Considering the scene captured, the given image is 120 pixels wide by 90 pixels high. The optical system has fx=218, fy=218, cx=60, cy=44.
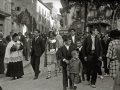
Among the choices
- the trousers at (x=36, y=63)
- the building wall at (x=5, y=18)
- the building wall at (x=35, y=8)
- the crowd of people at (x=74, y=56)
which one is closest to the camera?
the crowd of people at (x=74, y=56)

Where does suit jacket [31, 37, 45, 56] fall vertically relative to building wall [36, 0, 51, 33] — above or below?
below

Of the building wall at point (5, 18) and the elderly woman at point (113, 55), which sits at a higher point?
the building wall at point (5, 18)

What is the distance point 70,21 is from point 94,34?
36.9 metres

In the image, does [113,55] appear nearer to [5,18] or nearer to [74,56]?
[74,56]

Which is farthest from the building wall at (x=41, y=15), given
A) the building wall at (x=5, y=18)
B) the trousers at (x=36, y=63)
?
the trousers at (x=36, y=63)

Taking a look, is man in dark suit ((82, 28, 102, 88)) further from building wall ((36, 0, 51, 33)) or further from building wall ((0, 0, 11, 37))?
building wall ((36, 0, 51, 33))

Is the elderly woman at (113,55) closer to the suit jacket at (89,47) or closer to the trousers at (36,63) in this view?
the suit jacket at (89,47)

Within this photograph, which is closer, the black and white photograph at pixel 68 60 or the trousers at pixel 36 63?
the black and white photograph at pixel 68 60

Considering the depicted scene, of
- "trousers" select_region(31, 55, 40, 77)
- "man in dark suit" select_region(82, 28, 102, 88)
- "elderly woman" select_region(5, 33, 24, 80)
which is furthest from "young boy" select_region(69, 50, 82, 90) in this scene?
"elderly woman" select_region(5, 33, 24, 80)

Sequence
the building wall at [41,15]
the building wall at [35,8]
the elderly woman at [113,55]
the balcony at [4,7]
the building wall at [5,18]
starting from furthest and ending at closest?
1. the building wall at [41,15]
2. the building wall at [35,8]
3. the building wall at [5,18]
4. the balcony at [4,7]
5. the elderly woman at [113,55]

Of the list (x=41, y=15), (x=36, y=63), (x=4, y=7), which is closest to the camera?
(x=36, y=63)

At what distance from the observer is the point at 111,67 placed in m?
5.24

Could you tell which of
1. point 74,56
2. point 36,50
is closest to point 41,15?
point 36,50

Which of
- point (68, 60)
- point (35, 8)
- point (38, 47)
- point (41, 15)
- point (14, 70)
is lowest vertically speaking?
point (14, 70)
